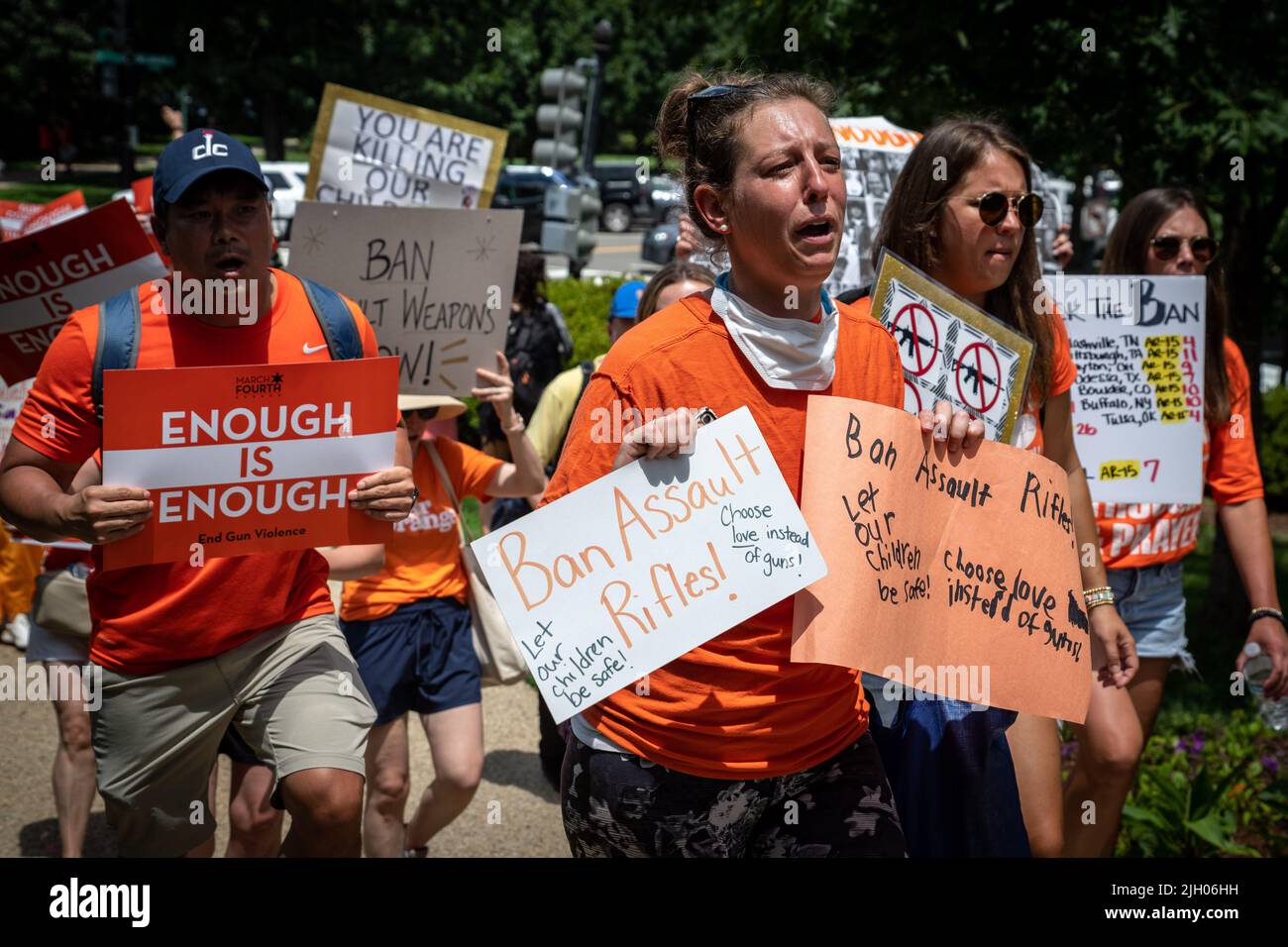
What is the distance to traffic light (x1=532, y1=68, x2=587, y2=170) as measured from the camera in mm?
13273

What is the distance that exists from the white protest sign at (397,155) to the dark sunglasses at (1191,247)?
2562 millimetres

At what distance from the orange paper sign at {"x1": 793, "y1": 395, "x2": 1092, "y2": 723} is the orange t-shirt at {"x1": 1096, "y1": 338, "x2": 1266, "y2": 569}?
4.28 feet

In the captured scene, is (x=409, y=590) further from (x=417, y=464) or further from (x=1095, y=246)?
(x=1095, y=246)

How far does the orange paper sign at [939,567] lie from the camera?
8.28ft

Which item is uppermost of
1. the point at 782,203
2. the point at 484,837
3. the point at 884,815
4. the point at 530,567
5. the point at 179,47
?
the point at 179,47

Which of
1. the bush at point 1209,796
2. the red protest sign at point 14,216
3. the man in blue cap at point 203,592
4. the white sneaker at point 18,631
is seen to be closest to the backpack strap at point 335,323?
the man in blue cap at point 203,592

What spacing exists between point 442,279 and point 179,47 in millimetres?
41875

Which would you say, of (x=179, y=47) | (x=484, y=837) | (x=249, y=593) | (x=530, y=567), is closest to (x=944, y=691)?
(x=530, y=567)

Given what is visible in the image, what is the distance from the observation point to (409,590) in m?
4.43

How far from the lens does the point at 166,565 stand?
3.17 m

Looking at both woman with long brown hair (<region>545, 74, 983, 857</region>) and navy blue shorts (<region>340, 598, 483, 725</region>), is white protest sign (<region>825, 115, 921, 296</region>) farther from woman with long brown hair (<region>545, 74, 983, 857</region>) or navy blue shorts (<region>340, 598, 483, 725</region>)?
woman with long brown hair (<region>545, 74, 983, 857</region>)

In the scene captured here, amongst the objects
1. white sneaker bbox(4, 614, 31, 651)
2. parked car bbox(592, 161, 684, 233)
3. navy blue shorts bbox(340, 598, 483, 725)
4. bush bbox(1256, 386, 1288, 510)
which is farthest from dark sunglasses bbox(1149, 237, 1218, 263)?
parked car bbox(592, 161, 684, 233)

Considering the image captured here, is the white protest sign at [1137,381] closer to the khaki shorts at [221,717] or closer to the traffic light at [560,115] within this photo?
the khaki shorts at [221,717]

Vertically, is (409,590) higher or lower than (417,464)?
lower
